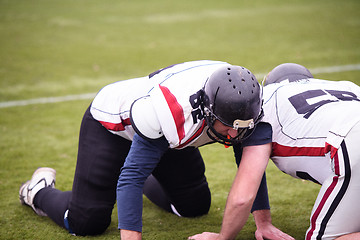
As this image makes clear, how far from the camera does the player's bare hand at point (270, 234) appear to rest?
2.97 metres

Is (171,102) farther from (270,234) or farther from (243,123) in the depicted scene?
(270,234)

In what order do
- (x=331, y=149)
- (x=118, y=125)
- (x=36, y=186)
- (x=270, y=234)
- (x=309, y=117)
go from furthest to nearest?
(x=36, y=186) → (x=270, y=234) → (x=118, y=125) → (x=309, y=117) → (x=331, y=149)

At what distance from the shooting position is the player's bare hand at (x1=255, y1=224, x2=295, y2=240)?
297 centimetres

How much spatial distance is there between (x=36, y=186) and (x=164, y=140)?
4.84 feet

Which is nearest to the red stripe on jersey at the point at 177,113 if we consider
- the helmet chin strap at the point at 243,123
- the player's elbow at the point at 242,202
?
the helmet chin strap at the point at 243,123

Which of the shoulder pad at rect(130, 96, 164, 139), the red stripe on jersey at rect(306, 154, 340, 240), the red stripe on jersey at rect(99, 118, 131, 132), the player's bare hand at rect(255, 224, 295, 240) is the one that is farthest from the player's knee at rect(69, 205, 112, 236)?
the red stripe on jersey at rect(306, 154, 340, 240)

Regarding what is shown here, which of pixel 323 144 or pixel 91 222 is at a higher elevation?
pixel 323 144

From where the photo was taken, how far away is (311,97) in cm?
250

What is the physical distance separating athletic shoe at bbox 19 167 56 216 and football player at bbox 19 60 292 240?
0.45 feet

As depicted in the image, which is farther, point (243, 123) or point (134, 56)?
point (134, 56)

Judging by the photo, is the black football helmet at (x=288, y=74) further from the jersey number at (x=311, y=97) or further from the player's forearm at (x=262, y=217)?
the player's forearm at (x=262, y=217)

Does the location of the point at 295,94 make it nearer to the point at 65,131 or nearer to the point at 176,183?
the point at 176,183

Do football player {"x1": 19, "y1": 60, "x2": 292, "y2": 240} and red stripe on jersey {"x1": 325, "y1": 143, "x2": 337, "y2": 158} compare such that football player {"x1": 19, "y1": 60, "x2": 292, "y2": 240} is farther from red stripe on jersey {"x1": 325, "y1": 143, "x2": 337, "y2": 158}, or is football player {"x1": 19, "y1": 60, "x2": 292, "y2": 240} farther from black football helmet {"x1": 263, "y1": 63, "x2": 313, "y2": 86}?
black football helmet {"x1": 263, "y1": 63, "x2": 313, "y2": 86}

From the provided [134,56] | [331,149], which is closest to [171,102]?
[331,149]
